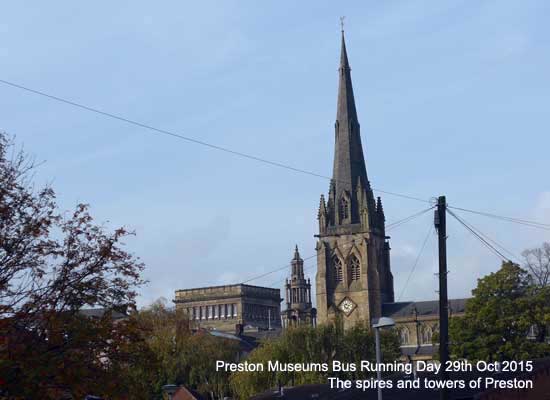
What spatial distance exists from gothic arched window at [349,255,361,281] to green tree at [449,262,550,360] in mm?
57354

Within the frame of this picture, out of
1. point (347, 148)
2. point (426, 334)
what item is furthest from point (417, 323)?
point (347, 148)

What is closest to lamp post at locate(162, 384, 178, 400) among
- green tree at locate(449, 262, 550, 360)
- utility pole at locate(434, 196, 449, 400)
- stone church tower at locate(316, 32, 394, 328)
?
green tree at locate(449, 262, 550, 360)

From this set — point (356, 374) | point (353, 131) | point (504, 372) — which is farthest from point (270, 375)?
point (353, 131)

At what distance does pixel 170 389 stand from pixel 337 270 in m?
71.1

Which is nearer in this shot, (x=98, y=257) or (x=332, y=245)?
(x=98, y=257)

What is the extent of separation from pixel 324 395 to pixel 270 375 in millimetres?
26660

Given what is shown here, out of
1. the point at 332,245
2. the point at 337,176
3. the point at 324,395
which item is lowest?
the point at 324,395

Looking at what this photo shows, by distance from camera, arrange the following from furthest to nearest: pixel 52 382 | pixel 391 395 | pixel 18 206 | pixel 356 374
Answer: pixel 356 374 < pixel 391 395 < pixel 18 206 < pixel 52 382

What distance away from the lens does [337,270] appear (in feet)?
447

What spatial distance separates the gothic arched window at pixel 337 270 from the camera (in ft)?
445

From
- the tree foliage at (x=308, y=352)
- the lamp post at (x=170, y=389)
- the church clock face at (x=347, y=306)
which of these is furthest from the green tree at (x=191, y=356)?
the church clock face at (x=347, y=306)

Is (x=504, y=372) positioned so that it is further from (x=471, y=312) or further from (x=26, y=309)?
(x=26, y=309)

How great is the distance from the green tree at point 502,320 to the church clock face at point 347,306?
5618 cm

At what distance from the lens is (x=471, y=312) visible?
3027 inches
